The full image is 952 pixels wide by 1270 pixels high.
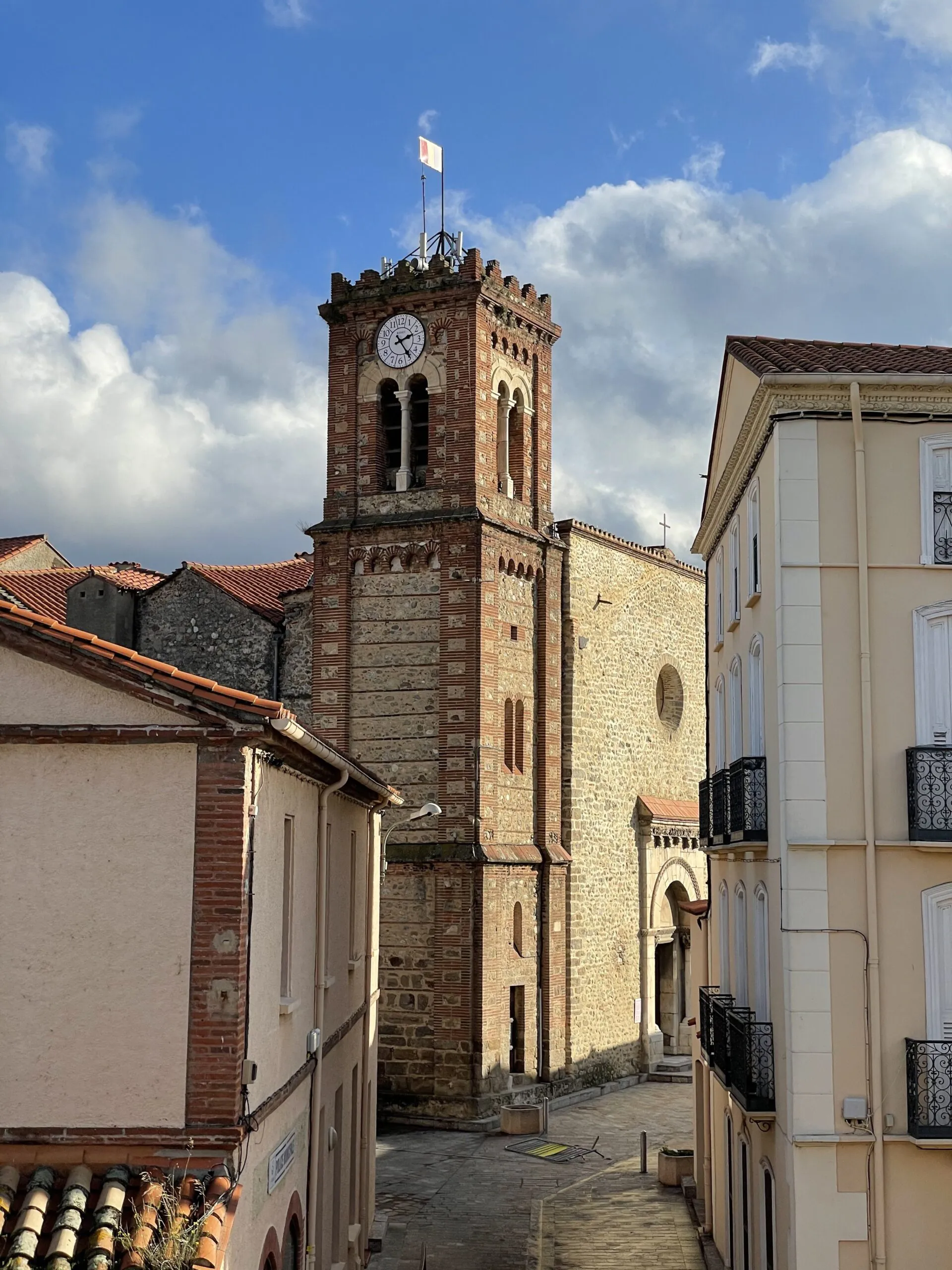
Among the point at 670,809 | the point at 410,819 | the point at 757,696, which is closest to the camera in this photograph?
the point at 757,696

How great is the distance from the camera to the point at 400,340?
3009cm

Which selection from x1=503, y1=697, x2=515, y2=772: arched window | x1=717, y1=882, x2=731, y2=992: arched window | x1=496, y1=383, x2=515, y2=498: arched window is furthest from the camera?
x1=496, y1=383, x2=515, y2=498: arched window

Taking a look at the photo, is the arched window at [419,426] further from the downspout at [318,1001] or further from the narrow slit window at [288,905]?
the narrow slit window at [288,905]

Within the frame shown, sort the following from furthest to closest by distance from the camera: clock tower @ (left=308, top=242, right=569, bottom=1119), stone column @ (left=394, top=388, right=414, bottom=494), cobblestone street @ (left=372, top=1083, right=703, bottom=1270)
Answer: stone column @ (left=394, top=388, right=414, bottom=494), clock tower @ (left=308, top=242, right=569, bottom=1119), cobblestone street @ (left=372, top=1083, right=703, bottom=1270)

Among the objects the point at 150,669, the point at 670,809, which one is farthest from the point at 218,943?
the point at 670,809

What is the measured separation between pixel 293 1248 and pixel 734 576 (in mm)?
9146

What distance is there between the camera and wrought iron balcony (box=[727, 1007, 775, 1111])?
43.8ft

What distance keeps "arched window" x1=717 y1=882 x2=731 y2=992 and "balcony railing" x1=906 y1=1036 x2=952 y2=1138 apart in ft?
16.1

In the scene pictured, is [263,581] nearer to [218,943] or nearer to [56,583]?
[56,583]

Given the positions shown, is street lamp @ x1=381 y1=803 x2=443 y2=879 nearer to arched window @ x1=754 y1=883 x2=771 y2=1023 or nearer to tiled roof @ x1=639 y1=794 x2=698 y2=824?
tiled roof @ x1=639 y1=794 x2=698 y2=824

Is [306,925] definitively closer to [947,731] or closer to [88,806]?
[88,806]

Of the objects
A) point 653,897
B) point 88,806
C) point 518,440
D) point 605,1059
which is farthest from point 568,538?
point 88,806

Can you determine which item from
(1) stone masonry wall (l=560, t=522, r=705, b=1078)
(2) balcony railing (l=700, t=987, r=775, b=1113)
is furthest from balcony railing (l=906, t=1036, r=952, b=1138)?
(1) stone masonry wall (l=560, t=522, r=705, b=1078)

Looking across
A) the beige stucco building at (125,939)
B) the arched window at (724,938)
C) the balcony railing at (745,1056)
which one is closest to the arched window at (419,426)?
the arched window at (724,938)
